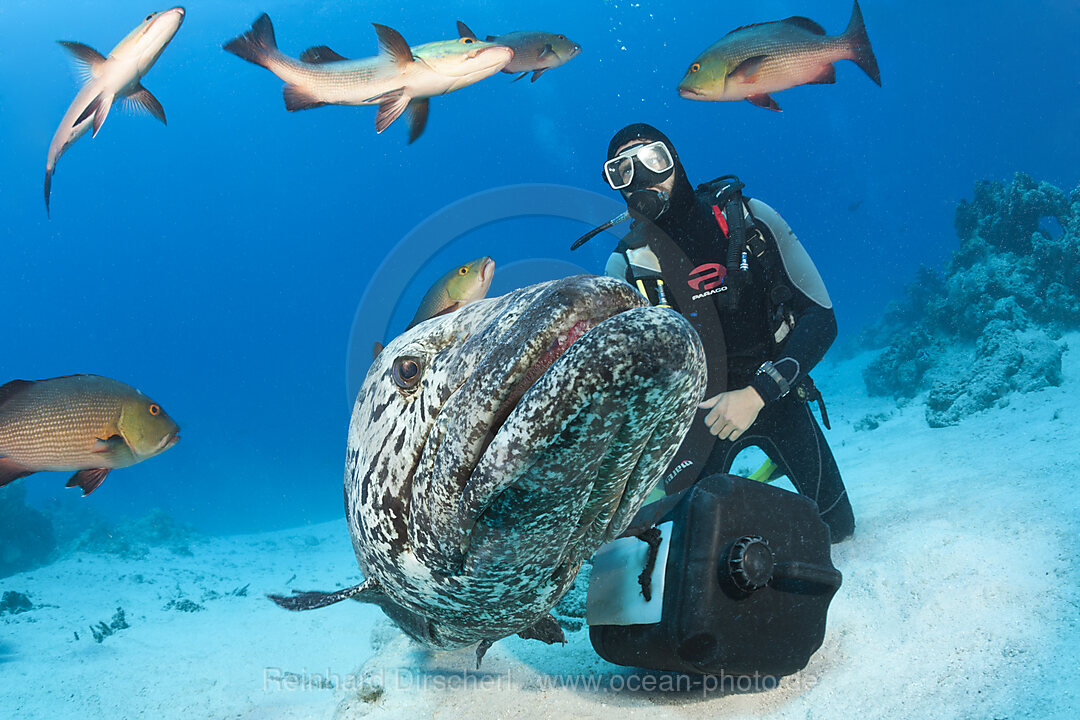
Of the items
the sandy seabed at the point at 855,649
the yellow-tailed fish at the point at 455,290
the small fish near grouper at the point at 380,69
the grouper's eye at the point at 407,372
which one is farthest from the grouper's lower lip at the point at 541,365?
the small fish near grouper at the point at 380,69

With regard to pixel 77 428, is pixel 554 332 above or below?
below

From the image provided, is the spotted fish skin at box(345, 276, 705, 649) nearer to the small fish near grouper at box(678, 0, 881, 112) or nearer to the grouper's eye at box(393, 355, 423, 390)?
the grouper's eye at box(393, 355, 423, 390)

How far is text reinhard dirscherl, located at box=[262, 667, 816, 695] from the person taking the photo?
2670 millimetres

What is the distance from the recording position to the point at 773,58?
4816 mm

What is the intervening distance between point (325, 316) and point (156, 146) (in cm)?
4106

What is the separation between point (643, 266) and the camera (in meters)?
4.69

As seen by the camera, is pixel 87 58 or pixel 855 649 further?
pixel 87 58

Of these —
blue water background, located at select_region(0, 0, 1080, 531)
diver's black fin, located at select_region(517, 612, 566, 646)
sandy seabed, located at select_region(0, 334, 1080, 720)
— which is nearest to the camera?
sandy seabed, located at select_region(0, 334, 1080, 720)

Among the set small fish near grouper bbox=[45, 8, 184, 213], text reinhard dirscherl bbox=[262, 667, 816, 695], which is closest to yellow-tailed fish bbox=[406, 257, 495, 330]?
text reinhard dirscherl bbox=[262, 667, 816, 695]

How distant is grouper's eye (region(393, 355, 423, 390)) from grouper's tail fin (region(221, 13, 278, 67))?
3102 millimetres

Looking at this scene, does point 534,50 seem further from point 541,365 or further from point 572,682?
point 572,682

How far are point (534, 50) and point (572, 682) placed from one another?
18.4 feet

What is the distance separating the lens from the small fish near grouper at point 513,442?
1.28 m

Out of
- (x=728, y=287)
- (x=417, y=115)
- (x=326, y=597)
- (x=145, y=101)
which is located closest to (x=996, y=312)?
(x=728, y=287)
